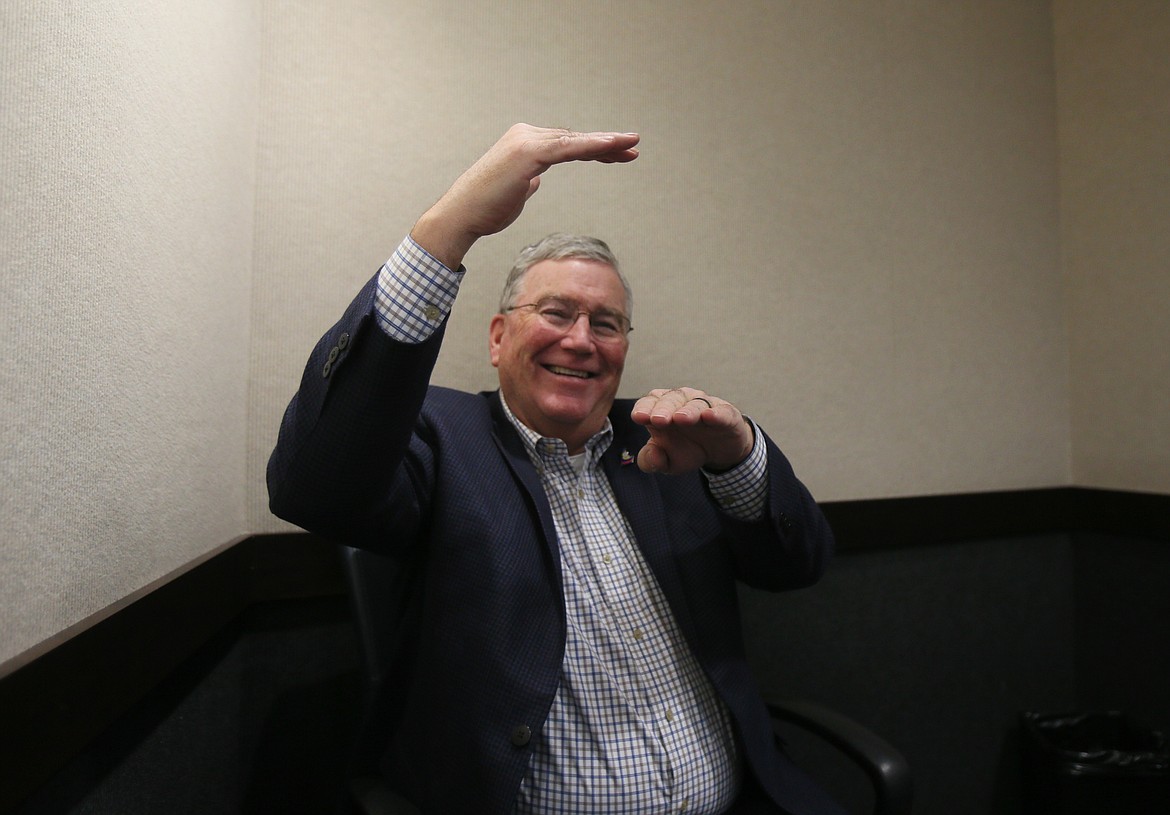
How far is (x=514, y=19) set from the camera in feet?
4.95

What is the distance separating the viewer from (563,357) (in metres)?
1.21

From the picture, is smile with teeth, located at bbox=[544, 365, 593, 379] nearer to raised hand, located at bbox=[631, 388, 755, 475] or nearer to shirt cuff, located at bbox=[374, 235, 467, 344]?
raised hand, located at bbox=[631, 388, 755, 475]

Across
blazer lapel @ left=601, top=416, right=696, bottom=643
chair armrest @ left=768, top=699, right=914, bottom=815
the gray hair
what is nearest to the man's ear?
the gray hair

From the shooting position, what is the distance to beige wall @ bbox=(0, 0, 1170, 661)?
68cm

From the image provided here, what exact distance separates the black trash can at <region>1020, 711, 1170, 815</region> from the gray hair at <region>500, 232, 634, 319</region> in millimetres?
1601

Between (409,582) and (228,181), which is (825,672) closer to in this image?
(409,582)

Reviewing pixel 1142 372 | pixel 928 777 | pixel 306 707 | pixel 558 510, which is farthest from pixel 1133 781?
pixel 306 707

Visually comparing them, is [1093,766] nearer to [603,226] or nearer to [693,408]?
[693,408]

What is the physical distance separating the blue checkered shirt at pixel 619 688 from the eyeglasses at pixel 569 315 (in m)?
0.19

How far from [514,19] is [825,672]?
5.80 feet

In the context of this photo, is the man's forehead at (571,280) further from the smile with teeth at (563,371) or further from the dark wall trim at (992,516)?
the dark wall trim at (992,516)

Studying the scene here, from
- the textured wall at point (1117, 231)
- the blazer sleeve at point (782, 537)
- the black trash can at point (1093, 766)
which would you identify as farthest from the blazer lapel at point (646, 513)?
the textured wall at point (1117, 231)

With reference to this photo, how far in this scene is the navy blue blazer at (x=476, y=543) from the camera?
0.82 metres

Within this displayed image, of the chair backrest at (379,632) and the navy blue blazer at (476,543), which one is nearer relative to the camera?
the navy blue blazer at (476,543)
